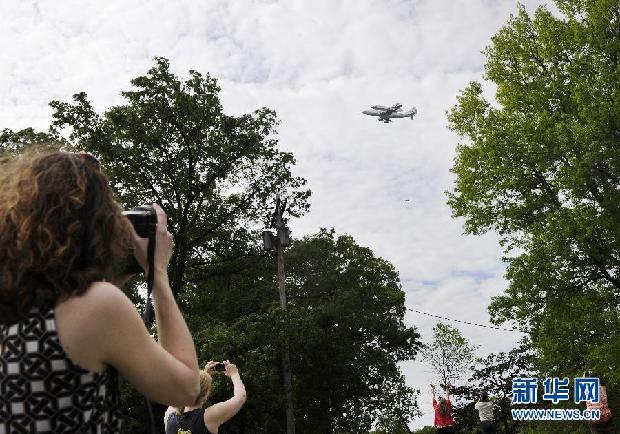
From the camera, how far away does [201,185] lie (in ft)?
79.4

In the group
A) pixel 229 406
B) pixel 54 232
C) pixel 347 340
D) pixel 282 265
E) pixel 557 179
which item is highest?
pixel 557 179

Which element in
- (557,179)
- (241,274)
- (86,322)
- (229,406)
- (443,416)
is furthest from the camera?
(241,274)

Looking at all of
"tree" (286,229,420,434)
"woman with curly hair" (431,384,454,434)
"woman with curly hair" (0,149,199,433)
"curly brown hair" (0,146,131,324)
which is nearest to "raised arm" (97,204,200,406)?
"woman with curly hair" (0,149,199,433)

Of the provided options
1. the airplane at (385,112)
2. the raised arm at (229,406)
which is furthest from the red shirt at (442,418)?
the airplane at (385,112)

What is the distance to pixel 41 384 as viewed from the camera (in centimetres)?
138

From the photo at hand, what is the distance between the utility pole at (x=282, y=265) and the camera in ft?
66.7

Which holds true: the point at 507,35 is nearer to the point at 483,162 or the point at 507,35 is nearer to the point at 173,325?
the point at 483,162

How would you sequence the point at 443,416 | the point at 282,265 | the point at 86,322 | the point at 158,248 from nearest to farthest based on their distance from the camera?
the point at 86,322, the point at 158,248, the point at 443,416, the point at 282,265

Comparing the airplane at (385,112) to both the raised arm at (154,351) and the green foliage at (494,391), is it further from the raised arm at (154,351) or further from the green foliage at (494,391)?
the raised arm at (154,351)

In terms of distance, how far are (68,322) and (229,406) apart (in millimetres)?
3121

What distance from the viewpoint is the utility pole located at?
20.3 metres

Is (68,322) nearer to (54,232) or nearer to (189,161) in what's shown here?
(54,232)

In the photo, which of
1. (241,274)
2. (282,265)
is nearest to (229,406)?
(282,265)

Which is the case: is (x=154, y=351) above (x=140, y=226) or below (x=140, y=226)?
below
